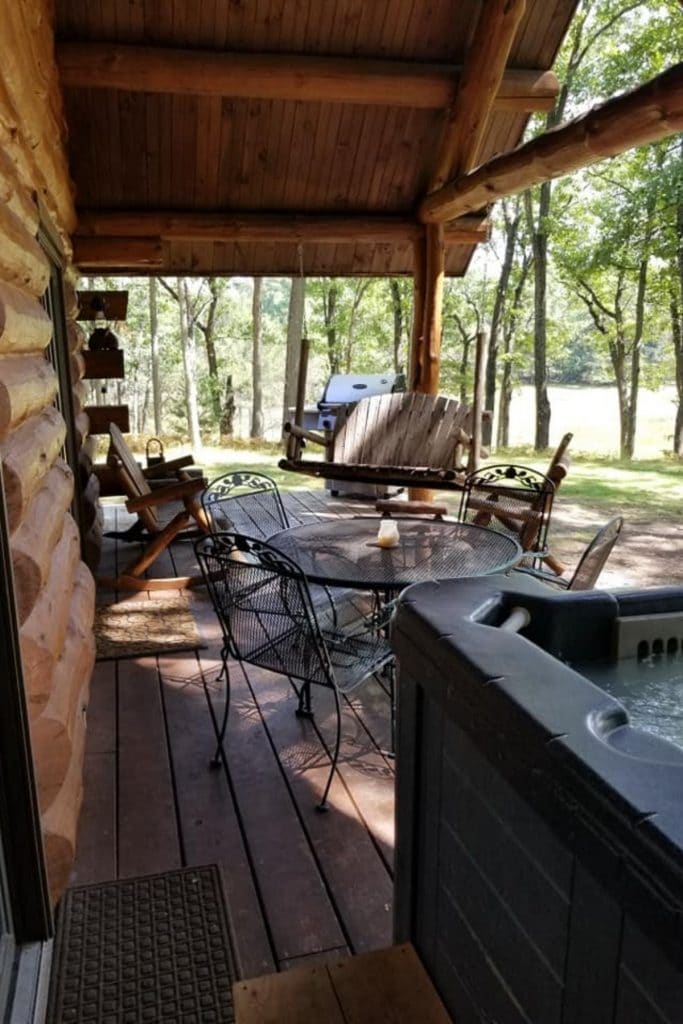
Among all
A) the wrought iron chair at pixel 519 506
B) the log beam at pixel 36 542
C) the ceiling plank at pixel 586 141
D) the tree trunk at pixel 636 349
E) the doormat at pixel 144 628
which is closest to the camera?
the log beam at pixel 36 542

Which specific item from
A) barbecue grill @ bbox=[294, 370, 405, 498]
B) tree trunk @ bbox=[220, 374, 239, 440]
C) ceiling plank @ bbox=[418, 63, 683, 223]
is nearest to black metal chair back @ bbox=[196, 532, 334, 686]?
ceiling plank @ bbox=[418, 63, 683, 223]

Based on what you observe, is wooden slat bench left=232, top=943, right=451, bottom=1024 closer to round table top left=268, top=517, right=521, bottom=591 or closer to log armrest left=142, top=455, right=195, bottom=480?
round table top left=268, top=517, right=521, bottom=591

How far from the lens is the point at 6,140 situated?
2.53 meters

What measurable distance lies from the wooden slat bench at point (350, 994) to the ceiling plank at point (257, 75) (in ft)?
15.3

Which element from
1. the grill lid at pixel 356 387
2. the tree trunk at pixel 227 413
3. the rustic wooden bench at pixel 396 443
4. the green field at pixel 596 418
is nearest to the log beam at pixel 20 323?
the rustic wooden bench at pixel 396 443

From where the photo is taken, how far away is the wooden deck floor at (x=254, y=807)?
193 centimetres

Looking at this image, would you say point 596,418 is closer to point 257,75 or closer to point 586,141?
point 257,75

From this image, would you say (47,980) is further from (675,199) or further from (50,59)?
(675,199)

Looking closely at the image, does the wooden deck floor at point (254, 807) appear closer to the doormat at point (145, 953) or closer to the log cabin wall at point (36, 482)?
the doormat at point (145, 953)

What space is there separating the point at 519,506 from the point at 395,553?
225 centimetres

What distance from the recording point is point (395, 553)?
2930mm

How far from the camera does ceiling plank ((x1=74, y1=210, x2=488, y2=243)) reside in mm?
5457

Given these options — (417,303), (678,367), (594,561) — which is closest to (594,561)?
(594,561)

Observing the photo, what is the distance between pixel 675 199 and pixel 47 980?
1264cm
